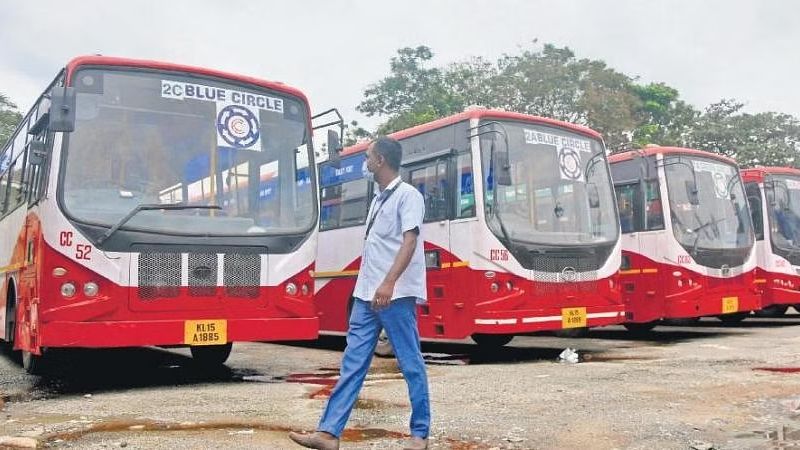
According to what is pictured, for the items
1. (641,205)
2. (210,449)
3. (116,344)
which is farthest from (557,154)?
(210,449)

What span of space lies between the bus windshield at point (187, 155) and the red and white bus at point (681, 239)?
5.61 meters

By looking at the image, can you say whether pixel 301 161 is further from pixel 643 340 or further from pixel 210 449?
pixel 643 340

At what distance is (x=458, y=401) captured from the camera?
6051 millimetres

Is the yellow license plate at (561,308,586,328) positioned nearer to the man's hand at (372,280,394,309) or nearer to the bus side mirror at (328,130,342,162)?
the bus side mirror at (328,130,342,162)

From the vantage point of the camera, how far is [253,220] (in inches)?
296

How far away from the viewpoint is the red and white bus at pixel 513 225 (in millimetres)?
8875

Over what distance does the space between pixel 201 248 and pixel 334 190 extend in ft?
15.5

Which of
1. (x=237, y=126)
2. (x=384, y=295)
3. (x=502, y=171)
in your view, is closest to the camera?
(x=384, y=295)

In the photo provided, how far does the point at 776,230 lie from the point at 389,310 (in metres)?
11.3

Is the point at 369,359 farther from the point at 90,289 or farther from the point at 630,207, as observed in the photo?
the point at 630,207

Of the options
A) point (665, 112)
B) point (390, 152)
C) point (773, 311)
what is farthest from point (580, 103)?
point (390, 152)

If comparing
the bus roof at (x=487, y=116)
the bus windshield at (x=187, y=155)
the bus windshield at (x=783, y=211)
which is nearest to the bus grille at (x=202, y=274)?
the bus windshield at (x=187, y=155)

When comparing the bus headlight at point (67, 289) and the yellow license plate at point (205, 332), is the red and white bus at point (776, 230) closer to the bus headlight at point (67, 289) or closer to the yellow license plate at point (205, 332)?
the yellow license plate at point (205, 332)

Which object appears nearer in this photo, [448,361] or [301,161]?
[301,161]
